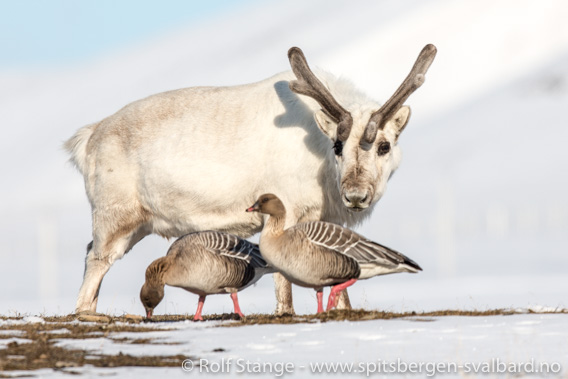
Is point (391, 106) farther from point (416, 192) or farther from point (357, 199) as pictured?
point (416, 192)

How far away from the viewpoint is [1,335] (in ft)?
31.4

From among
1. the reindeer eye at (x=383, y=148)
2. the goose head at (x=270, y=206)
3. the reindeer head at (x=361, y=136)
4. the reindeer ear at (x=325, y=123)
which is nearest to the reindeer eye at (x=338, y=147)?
the reindeer head at (x=361, y=136)

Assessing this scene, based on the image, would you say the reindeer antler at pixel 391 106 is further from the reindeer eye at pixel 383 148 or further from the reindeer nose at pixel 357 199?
the reindeer nose at pixel 357 199

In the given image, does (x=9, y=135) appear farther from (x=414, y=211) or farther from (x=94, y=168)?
(x=94, y=168)

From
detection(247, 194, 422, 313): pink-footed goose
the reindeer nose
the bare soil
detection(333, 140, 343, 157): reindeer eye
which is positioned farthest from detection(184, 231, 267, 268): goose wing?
detection(333, 140, 343, 157): reindeer eye

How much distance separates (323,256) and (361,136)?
6.45 feet

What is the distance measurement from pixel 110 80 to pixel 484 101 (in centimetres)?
8598

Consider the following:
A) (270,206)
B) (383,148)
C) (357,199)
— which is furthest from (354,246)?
(383,148)

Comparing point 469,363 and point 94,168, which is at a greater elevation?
point 94,168

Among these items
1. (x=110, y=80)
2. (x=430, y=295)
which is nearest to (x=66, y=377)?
(x=430, y=295)

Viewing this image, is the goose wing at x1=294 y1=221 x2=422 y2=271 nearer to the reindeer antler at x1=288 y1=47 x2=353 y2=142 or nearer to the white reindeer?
the white reindeer

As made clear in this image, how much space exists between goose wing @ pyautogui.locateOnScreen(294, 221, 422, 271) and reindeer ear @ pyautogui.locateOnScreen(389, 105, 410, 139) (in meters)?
2.00

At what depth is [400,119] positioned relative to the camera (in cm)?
1239

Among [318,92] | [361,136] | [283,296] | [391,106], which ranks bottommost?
[283,296]
